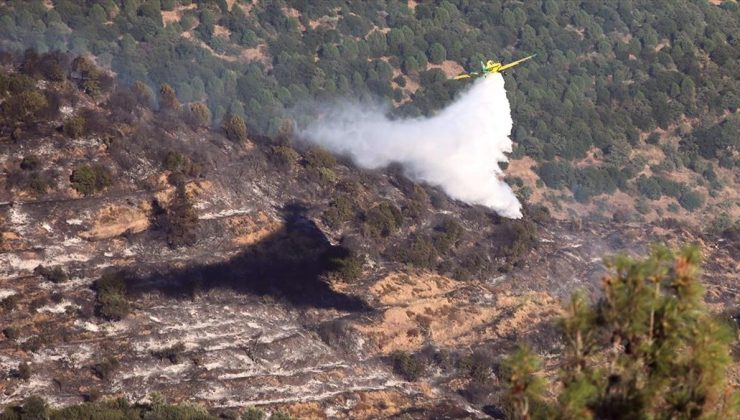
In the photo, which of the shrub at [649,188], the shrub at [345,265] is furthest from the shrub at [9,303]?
Answer: the shrub at [649,188]

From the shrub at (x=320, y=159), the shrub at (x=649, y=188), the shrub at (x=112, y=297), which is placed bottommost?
the shrub at (x=112, y=297)

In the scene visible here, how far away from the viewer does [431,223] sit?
99188mm

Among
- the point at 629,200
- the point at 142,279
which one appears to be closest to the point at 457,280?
the point at 142,279

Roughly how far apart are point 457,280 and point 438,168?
16.9 meters

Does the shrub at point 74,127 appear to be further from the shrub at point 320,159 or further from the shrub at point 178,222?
the shrub at point 320,159

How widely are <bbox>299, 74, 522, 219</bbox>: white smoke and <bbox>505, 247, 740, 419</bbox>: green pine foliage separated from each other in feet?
242

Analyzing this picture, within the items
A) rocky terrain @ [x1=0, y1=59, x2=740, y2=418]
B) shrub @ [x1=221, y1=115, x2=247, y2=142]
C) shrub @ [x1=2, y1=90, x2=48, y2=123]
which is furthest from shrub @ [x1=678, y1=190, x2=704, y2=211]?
shrub @ [x1=2, y1=90, x2=48, y2=123]

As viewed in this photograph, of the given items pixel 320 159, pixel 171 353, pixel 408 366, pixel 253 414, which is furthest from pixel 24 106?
pixel 408 366

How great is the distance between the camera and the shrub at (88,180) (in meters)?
86.6

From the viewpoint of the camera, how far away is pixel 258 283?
86.3 metres

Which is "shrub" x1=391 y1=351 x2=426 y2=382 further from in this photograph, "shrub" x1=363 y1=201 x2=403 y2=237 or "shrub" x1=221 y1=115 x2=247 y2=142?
"shrub" x1=221 y1=115 x2=247 y2=142

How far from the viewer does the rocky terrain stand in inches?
3002

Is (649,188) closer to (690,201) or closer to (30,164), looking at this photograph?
(690,201)

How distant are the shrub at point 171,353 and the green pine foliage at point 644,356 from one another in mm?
47490
